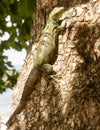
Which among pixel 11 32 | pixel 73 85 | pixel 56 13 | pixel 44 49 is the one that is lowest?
pixel 73 85

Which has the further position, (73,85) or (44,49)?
(44,49)

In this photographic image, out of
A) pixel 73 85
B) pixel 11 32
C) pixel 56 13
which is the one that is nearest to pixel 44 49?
pixel 56 13

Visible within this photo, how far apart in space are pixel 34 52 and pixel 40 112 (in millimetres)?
520

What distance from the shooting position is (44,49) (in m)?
Result: 3.20

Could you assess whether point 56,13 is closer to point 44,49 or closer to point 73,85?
point 44,49

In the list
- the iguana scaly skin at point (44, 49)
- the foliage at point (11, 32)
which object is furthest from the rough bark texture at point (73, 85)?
the foliage at point (11, 32)

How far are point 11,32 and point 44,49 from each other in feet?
8.84

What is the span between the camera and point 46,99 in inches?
115

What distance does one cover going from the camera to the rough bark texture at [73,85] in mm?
2785

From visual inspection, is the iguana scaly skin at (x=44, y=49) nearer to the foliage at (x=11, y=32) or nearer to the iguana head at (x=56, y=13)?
the iguana head at (x=56, y=13)

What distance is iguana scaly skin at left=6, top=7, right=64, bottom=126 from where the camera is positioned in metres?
3.06

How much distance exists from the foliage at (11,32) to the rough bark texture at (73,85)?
1.98 meters

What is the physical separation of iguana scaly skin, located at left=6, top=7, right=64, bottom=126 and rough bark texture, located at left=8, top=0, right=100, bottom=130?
53 mm

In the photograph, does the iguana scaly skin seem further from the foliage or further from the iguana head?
the foliage
